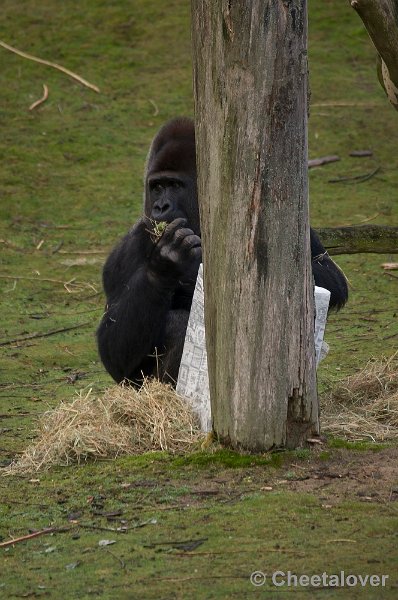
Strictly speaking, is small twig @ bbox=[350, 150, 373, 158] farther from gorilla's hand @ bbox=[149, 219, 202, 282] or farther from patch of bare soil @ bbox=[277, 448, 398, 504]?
patch of bare soil @ bbox=[277, 448, 398, 504]

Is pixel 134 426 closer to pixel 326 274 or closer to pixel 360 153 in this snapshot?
pixel 326 274

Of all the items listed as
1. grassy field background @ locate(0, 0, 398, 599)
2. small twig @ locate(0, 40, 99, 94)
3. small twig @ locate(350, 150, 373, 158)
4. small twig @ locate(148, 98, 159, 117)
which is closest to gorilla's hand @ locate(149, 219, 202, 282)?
grassy field background @ locate(0, 0, 398, 599)

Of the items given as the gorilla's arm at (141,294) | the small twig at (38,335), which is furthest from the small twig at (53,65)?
the gorilla's arm at (141,294)

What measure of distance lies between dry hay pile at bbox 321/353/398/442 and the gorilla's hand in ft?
3.01

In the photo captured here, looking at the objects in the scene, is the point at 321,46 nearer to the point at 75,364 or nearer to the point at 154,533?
the point at 75,364

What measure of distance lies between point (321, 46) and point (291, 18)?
931 cm

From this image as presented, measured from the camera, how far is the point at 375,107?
11477 mm

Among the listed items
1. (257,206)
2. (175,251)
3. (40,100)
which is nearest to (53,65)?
(40,100)

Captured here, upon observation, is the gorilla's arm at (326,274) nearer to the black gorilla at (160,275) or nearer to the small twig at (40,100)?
the black gorilla at (160,275)

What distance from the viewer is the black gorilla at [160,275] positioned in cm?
502

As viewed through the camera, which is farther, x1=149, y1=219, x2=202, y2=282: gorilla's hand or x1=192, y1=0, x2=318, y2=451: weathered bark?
x1=149, y1=219, x2=202, y2=282: gorilla's hand

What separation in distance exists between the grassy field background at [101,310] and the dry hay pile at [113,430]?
121mm

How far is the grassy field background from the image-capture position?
318 cm

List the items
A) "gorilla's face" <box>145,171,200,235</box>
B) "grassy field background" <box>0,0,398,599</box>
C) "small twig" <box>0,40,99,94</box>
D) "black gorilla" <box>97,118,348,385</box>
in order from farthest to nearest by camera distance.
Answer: "small twig" <box>0,40,99,94</box>, "gorilla's face" <box>145,171,200,235</box>, "black gorilla" <box>97,118,348,385</box>, "grassy field background" <box>0,0,398,599</box>
